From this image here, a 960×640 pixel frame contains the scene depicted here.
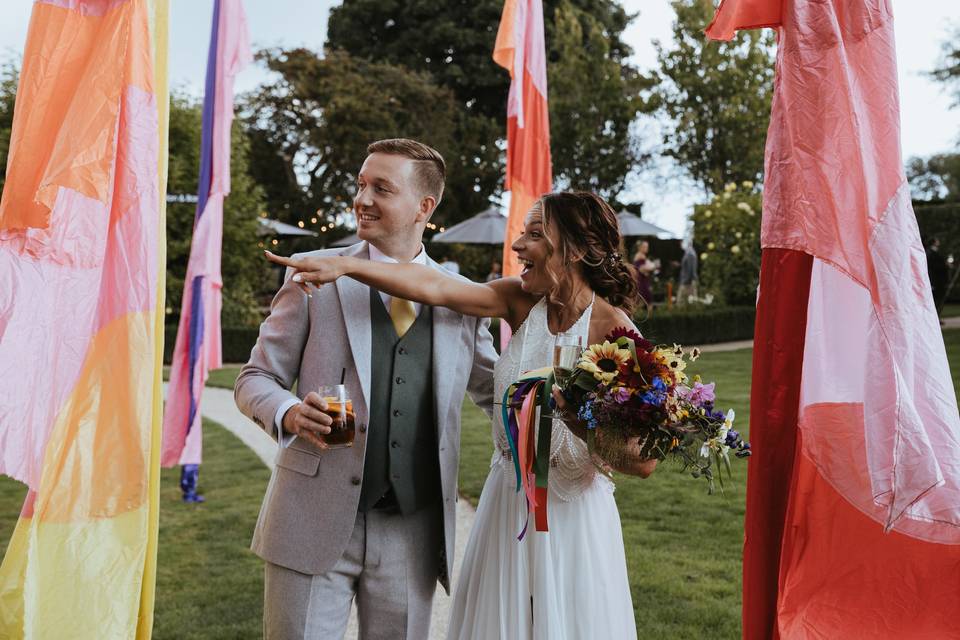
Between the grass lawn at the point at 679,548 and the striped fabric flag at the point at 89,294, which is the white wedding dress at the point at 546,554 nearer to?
the striped fabric flag at the point at 89,294

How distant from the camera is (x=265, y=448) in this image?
8797 millimetres

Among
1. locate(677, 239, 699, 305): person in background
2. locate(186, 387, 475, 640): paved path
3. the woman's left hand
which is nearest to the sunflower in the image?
the woman's left hand

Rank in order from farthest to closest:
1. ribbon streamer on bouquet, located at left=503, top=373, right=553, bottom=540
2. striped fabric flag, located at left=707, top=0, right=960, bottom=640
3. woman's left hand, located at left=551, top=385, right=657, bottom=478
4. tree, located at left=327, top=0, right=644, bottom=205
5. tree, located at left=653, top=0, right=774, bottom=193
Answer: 1. tree, located at left=327, top=0, right=644, bottom=205
2. tree, located at left=653, top=0, right=774, bottom=193
3. ribbon streamer on bouquet, located at left=503, top=373, right=553, bottom=540
4. woman's left hand, located at left=551, top=385, right=657, bottom=478
5. striped fabric flag, located at left=707, top=0, right=960, bottom=640

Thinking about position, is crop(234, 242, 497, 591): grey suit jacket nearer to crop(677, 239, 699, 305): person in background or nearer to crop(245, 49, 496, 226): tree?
crop(677, 239, 699, 305): person in background

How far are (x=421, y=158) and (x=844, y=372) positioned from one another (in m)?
1.23

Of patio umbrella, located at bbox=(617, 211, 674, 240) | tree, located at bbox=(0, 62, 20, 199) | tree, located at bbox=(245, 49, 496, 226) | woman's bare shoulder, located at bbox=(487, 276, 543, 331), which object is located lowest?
woman's bare shoulder, located at bbox=(487, 276, 543, 331)

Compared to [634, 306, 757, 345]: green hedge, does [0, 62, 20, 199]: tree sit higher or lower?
higher

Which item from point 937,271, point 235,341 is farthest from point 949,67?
point 235,341

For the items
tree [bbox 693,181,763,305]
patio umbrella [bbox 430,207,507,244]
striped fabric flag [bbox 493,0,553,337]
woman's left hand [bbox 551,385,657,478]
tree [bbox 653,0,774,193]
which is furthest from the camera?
tree [bbox 653,0,774,193]

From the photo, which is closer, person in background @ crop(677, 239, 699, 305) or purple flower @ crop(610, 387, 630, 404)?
purple flower @ crop(610, 387, 630, 404)

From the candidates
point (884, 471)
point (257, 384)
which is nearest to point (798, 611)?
point (884, 471)

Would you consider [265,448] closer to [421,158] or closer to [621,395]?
[421,158]

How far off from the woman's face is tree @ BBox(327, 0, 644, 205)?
952 inches

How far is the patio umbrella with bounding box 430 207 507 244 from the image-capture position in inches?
715
